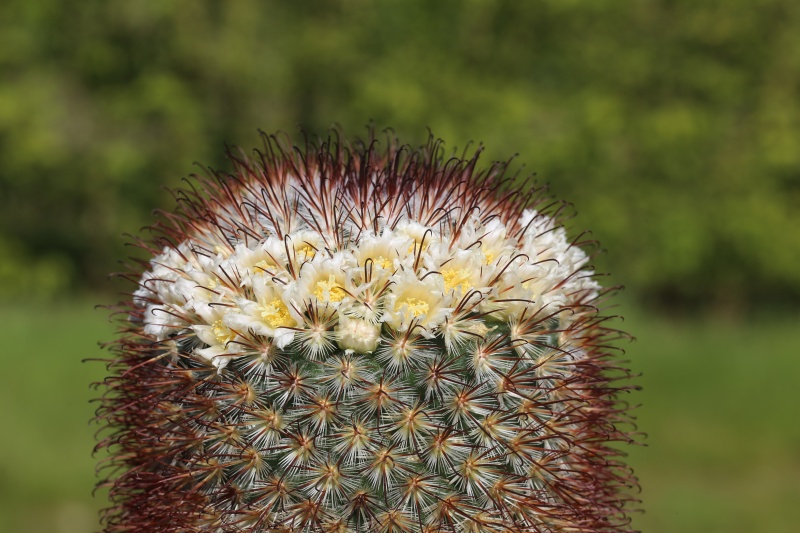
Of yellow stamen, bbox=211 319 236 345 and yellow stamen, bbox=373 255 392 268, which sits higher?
yellow stamen, bbox=373 255 392 268

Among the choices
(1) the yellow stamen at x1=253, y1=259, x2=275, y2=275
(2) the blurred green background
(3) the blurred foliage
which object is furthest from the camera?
(3) the blurred foliage

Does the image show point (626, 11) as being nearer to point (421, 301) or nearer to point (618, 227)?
point (618, 227)

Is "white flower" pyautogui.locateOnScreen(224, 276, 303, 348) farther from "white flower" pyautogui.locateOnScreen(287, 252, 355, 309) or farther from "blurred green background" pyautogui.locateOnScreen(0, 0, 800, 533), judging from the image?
"blurred green background" pyautogui.locateOnScreen(0, 0, 800, 533)

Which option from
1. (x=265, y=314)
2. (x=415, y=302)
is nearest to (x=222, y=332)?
(x=265, y=314)

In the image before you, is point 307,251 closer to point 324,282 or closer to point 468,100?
point 324,282

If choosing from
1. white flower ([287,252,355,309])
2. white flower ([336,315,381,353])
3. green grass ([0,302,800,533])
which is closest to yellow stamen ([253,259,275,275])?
white flower ([287,252,355,309])

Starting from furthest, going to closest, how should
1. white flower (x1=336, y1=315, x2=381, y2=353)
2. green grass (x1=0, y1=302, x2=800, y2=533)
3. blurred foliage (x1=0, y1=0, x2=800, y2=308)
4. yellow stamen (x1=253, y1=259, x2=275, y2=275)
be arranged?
blurred foliage (x1=0, y1=0, x2=800, y2=308)
green grass (x1=0, y1=302, x2=800, y2=533)
yellow stamen (x1=253, y1=259, x2=275, y2=275)
white flower (x1=336, y1=315, x2=381, y2=353)
